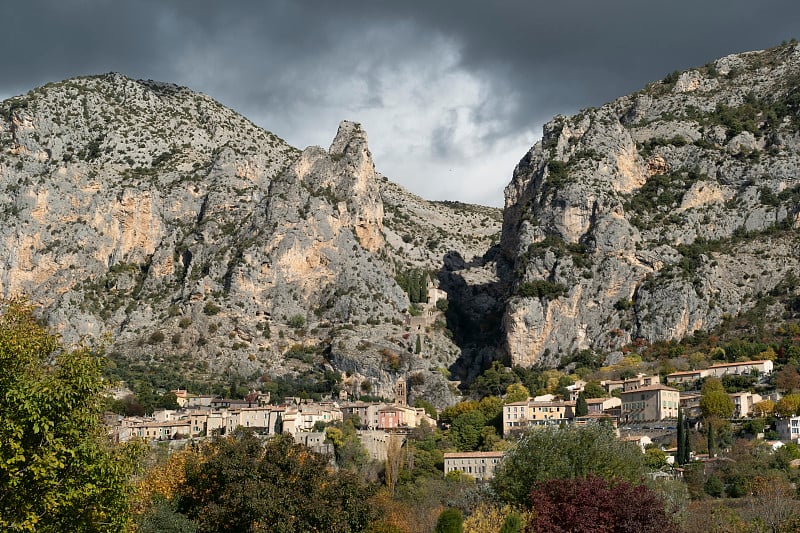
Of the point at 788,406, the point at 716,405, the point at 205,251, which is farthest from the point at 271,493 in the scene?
the point at 205,251

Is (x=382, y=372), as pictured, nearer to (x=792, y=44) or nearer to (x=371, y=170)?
(x=371, y=170)

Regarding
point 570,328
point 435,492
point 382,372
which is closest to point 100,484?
point 435,492

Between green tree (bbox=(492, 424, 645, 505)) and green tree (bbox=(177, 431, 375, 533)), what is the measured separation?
32.3ft

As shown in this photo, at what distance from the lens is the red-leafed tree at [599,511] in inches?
1827

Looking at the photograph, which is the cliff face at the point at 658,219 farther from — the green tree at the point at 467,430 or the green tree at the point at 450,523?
the green tree at the point at 450,523

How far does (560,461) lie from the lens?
59.4 meters

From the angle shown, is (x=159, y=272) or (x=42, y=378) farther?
(x=159, y=272)

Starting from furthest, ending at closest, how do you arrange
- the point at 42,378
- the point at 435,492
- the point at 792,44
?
the point at 792,44
the point at 435,492
the point at 42,378

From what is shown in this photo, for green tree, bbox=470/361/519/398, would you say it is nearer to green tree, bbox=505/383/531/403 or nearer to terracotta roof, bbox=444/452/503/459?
green tree, bbox=505/383/531/403

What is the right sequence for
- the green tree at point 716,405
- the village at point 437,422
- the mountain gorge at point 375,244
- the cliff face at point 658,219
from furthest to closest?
the cliff face at point 658,219
the mountain gorge at point 375,244
the green tree at point 716,405
the village at point 437,422

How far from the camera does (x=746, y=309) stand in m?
136

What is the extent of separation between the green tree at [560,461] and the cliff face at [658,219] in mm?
73770

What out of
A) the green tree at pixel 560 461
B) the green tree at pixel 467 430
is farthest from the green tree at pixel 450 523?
the green tree at pixel 467 430

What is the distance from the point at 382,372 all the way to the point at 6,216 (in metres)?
54.2
